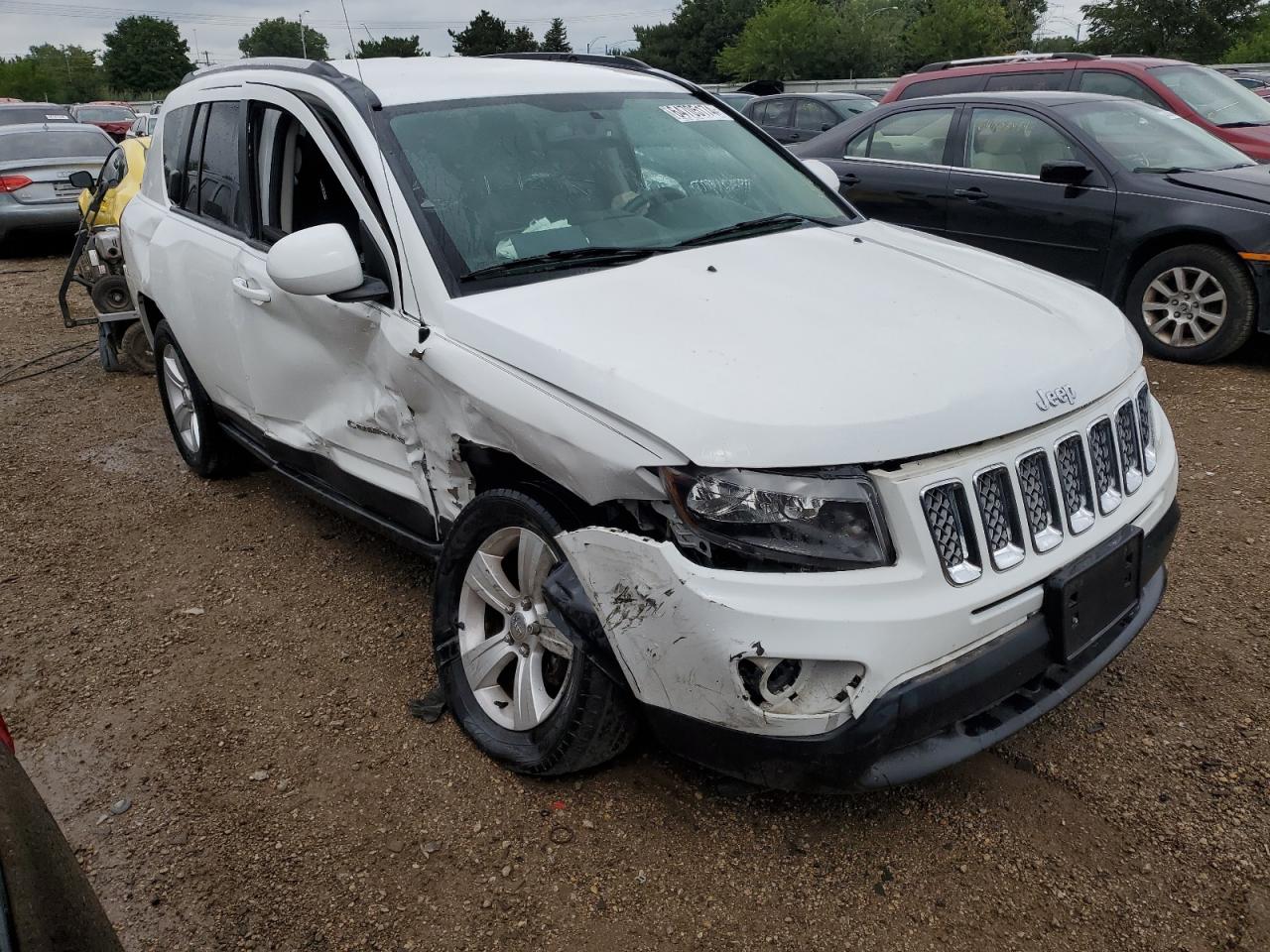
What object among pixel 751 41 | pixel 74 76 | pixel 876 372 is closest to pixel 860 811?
pixel 876 372

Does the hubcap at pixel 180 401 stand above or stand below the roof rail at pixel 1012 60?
below

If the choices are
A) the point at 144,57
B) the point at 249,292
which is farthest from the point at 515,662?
the point at 144,57

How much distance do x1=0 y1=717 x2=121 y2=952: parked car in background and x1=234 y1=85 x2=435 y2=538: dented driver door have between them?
1623 millimetres

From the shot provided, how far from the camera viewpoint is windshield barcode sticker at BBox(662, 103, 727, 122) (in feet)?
12.2

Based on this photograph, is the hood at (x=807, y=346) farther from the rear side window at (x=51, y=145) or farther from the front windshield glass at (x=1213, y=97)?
the rear side window at (x=51, y=145)

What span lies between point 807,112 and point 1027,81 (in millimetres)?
6049

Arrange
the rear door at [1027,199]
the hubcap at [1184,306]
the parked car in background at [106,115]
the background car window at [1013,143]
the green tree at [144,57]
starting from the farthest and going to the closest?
the green tree at [144,57]
the parked car in background at [106,115]
the background car window at [1013,143]
the rear door at [1027,199]
the hubcap at [1184,306]

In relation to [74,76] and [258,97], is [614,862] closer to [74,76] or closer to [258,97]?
[258,97]

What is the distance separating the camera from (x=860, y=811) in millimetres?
2611

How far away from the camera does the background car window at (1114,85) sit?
314 inches

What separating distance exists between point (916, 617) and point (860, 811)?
0.79 m

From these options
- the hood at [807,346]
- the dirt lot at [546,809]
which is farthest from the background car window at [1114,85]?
the hood at [807,346]

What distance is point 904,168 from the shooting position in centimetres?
726

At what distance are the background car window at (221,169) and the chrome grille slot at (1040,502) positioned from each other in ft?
10.0
